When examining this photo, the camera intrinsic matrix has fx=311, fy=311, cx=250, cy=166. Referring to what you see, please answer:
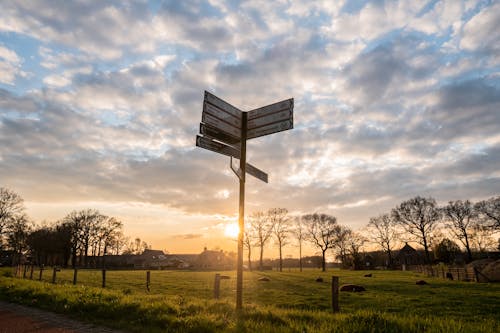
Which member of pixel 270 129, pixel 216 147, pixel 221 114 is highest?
pixel 221 114

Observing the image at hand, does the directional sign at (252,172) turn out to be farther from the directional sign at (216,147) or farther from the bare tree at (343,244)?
the bare tree at (343,244)

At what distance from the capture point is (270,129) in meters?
8.37

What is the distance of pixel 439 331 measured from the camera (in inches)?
233

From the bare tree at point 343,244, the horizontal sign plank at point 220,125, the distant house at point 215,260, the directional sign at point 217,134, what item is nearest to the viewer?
the horizontal sign plank at point 220,125

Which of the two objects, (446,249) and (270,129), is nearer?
(270,129)

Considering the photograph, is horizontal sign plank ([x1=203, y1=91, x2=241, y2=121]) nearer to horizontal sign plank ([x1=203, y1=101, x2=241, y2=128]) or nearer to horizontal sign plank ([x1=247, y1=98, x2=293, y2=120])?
horizontal sign plank ([x1=203, y1=101, x2=241, y2=128])

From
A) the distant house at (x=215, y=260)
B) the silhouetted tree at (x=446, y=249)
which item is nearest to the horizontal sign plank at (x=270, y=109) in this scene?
the silhouetted tree at (x=446, y=249)

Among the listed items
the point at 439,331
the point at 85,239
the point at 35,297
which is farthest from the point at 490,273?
the point at 85,239

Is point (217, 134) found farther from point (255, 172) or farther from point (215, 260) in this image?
point (215, 260)

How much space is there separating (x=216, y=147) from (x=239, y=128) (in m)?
0.98

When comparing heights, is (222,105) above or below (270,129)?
above

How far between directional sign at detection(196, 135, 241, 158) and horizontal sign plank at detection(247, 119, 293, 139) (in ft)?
2.03

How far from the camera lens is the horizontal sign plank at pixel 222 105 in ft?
26.2

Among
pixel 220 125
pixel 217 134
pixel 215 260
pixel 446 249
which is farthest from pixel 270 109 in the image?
pixel 215 260
